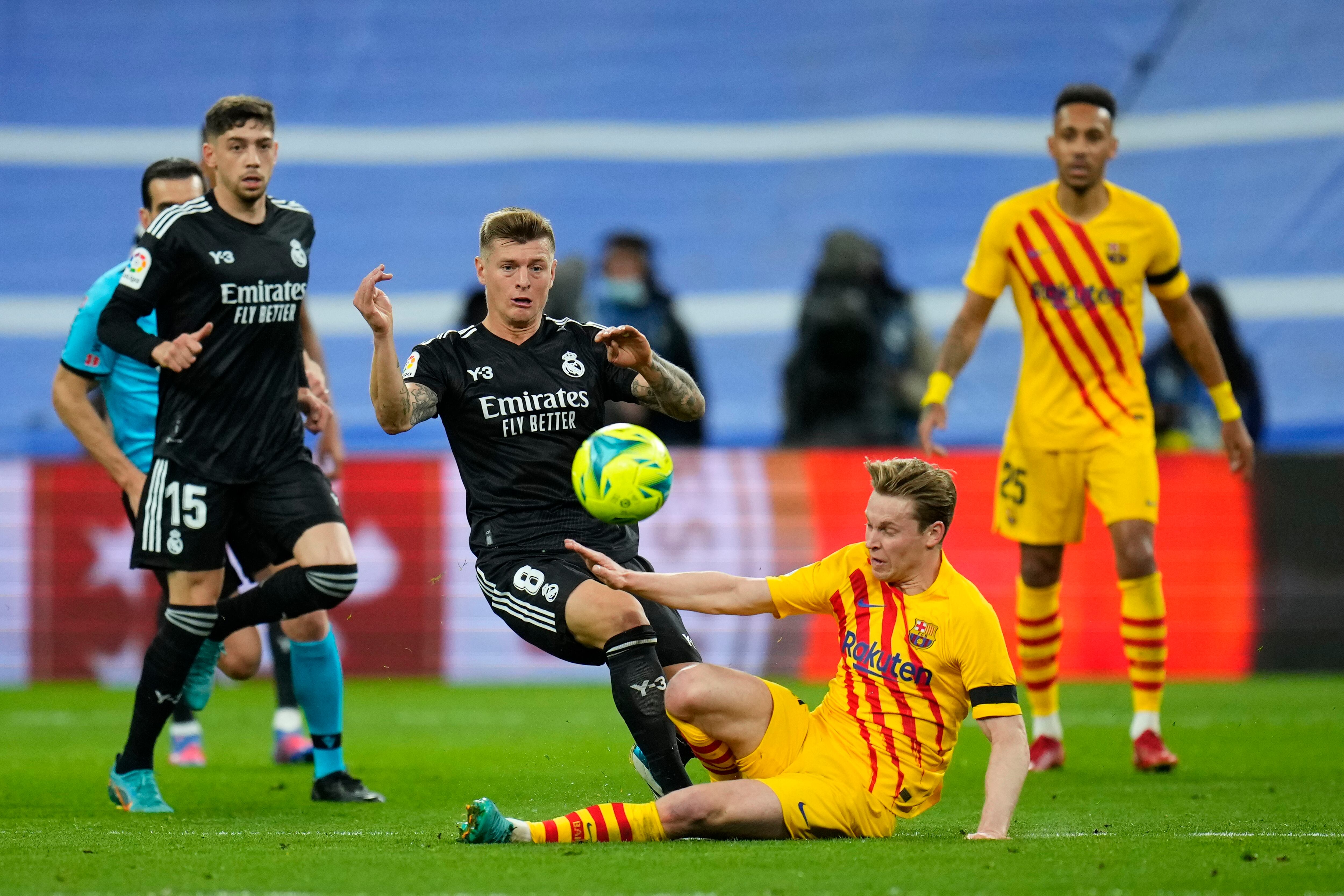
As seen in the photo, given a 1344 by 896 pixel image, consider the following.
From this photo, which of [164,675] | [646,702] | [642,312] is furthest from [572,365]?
[642,312]

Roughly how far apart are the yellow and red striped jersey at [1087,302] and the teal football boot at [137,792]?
12.5ft

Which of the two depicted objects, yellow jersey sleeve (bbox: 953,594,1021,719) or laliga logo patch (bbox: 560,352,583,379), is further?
laliga logo patch (bbox: 560,352,583,379)

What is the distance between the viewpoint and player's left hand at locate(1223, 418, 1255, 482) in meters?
7.38

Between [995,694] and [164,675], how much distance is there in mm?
2955

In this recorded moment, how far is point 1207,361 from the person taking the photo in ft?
24.2

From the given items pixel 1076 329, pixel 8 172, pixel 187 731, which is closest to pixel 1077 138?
pixel 1076 329

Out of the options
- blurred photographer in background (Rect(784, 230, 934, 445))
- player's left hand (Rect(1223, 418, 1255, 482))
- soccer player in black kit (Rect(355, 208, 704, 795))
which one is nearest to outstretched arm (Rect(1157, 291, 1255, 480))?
player's left hand (Rect(1223, 418, 1255, 482))

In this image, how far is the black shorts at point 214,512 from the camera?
594 centimetres

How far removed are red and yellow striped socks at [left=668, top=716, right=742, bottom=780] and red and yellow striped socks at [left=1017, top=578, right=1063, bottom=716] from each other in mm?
2623

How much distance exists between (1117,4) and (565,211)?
5.01 m

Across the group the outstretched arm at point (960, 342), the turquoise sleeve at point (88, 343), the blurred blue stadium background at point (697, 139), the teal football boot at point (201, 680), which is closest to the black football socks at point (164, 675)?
the teal football boot at point (201, 680)

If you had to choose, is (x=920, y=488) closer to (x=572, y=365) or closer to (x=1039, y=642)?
(x=572, y=365)

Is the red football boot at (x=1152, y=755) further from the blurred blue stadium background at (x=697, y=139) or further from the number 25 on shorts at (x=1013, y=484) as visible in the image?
the blurred blue stadium background at (x=697, y=139)

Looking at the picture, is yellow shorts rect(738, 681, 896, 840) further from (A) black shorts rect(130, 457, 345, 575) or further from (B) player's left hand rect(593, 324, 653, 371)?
(A) black shorts rect(130, 457, 345, 575)
